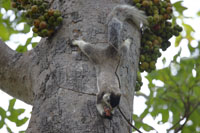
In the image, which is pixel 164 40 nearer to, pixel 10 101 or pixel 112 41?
pixel 112 41

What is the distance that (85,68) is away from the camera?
1.76 m

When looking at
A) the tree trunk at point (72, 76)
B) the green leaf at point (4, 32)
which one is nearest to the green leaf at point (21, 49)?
the green leaf at point (4, 32)

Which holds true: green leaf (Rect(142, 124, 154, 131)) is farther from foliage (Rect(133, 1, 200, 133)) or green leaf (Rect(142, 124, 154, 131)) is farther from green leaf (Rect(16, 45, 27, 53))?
green leaf (Rect(16, 45, 27, 53))

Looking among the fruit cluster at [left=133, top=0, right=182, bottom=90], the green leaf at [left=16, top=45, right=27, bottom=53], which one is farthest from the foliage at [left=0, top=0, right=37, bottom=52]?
the fruit cluster at [left=133, top=0, right=182, bottom=90]

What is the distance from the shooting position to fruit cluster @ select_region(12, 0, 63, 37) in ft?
6.50

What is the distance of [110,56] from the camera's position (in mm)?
1911

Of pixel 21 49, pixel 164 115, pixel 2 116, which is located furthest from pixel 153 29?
pixel 2 116

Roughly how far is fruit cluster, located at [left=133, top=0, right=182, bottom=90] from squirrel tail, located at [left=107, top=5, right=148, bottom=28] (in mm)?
57

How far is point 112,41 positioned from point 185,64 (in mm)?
1795

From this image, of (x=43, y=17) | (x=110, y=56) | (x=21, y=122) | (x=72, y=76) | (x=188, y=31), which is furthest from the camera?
(x=188, y=31)

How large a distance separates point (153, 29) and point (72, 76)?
93 cm

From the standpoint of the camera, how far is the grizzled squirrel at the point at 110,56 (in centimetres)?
171

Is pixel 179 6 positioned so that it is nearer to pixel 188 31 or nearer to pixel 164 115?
pixel 164 115

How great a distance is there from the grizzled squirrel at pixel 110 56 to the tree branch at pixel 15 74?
0.43 meters
